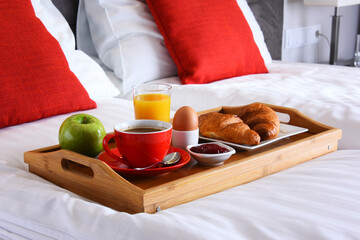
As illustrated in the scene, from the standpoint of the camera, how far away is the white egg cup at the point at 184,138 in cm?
97

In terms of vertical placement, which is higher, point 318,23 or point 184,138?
point 318,23

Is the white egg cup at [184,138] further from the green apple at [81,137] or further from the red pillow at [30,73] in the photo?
the red pillow at [30,73]

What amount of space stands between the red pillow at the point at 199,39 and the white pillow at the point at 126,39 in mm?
60

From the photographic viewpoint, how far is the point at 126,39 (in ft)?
6.11

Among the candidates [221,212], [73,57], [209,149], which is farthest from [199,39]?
[221,212]

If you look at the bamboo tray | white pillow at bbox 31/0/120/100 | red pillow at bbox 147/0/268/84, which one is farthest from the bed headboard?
the bamboo tray

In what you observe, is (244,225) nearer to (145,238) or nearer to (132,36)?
(145,238)

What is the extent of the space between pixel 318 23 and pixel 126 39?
6.40 ft

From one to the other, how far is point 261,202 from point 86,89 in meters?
0.94

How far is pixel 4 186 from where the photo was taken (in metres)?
0.85

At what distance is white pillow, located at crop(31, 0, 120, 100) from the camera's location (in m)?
1.56

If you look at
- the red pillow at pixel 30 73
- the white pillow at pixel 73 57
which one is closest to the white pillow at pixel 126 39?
the white pillow at pixel 73 57

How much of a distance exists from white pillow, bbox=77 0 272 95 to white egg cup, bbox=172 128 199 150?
869mm

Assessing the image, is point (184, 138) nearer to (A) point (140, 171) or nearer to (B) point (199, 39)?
(A) point (140, 171)
